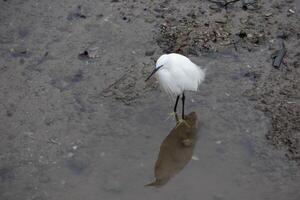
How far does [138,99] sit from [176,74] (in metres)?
0.55

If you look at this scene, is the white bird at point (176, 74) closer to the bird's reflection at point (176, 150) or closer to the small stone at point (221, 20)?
the bird's reflection at point (176, 150)

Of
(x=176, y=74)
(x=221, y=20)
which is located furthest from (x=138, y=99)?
(x=221, y=20)

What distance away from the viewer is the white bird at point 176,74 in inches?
179

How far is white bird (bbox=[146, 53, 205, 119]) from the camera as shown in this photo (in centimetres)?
456

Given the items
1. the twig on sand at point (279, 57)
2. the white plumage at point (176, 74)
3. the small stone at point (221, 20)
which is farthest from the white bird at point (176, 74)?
the small stone at point (221, 20)

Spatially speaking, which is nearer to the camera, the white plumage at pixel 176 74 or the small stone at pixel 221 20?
the white plumage at pixel 176 74

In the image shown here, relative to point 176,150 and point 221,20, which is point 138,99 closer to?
point 176,150

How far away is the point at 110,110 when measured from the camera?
488cm

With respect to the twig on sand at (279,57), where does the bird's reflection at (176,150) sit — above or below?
below

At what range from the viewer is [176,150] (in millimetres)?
4688

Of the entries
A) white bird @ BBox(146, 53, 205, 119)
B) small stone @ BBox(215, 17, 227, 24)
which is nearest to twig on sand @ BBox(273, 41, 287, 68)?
small stone @ BBox(215, 17, 227, 24)

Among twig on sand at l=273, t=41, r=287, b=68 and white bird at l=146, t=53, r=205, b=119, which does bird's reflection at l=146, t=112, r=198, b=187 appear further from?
twig on sand at l=273, t=41, r=287, b=68

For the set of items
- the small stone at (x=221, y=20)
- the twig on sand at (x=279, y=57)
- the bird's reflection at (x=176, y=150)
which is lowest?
the bird's reflection at (x=176, y=150)

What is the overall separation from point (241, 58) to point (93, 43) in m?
1.40
